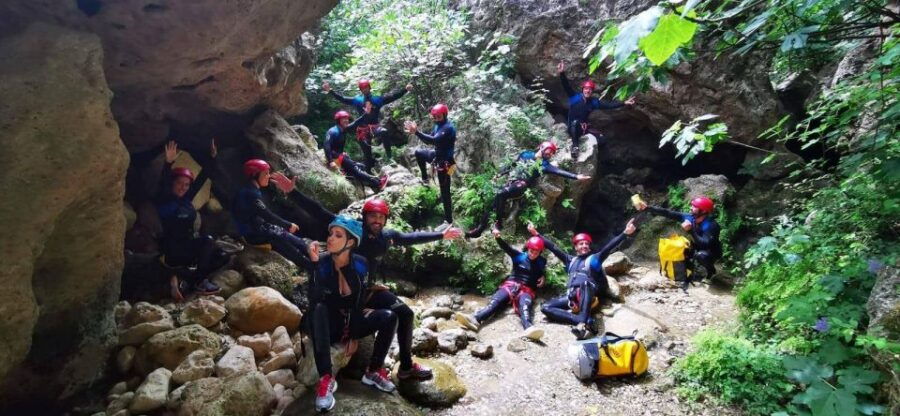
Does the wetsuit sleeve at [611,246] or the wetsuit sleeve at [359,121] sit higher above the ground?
the wetsuit sleeve at [359,121]

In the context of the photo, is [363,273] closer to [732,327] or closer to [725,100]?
[732,327]

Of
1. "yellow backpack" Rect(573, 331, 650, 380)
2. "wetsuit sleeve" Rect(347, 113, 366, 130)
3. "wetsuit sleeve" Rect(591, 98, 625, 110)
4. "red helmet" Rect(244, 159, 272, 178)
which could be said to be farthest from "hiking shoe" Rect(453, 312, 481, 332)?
"wetsuit sleeve" Rect(591, 98, 625, 110)

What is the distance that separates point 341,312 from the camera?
4715mm

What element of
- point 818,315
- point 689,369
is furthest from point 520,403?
point 818,315

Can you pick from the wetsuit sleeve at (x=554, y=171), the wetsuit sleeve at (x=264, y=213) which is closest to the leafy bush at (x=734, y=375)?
the wetsuit sleeve at (x=554, y=171)

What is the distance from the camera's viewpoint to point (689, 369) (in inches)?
227

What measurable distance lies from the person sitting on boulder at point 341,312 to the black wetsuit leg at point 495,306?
3.20m

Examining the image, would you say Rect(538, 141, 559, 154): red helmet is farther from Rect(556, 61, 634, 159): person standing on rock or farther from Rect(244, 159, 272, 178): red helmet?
Rect(244, 159, 272, 178): red helmet

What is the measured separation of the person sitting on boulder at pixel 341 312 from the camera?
4383mm

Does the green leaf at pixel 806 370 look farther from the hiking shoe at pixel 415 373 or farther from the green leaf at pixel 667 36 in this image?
the hiking shoe at pixel 415 373

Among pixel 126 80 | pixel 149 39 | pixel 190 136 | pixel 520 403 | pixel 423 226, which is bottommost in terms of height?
pixel 520 403

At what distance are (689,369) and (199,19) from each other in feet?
24.9

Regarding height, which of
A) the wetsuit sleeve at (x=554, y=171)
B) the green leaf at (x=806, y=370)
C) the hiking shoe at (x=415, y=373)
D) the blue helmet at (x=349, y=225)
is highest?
the blue helmet at (x=349, y=225)

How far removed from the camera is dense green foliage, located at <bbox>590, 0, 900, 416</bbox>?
2816 mm
